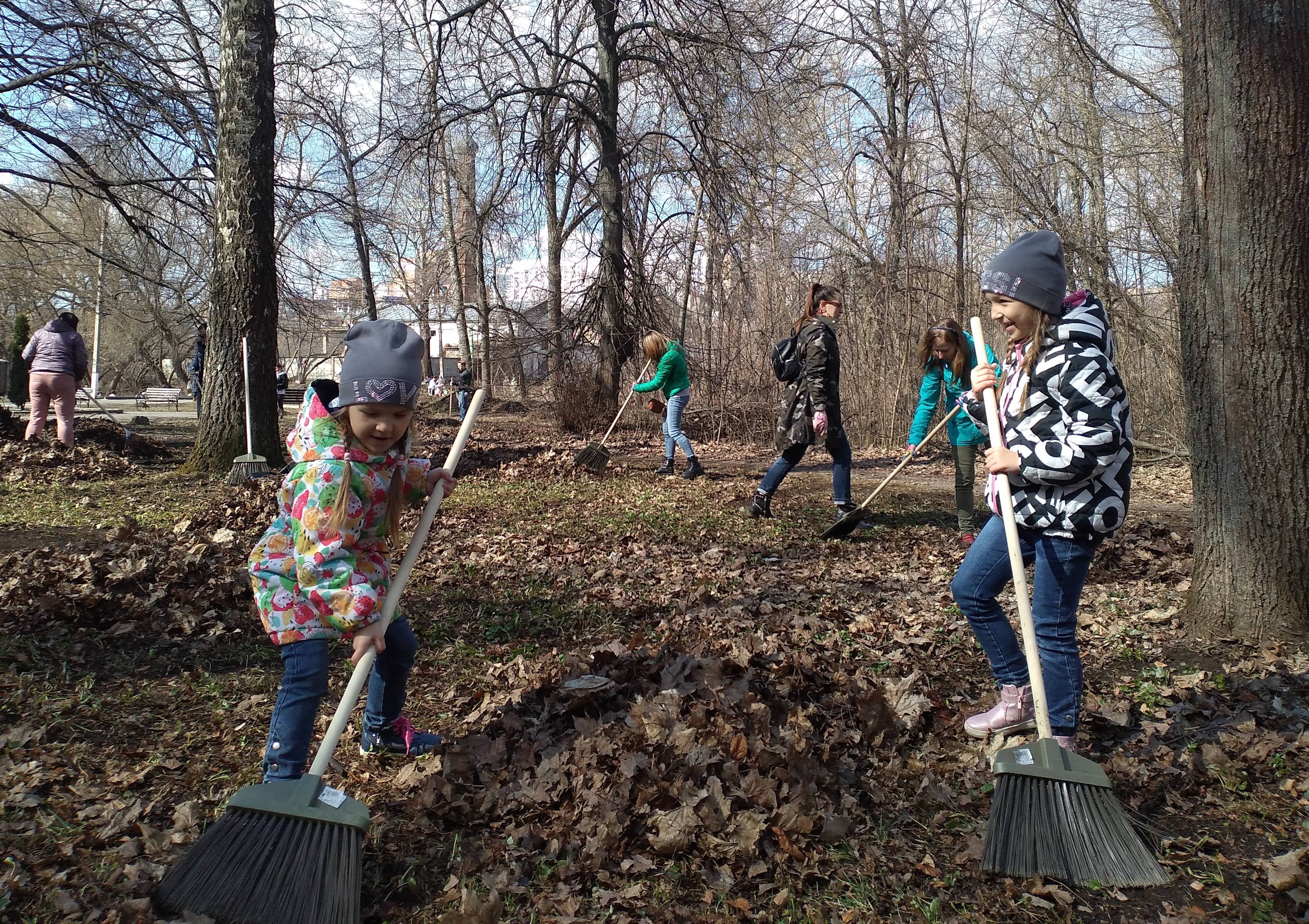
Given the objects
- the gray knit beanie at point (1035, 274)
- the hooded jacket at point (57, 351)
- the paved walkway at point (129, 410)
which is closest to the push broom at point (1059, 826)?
the gray knit beanie at point (1035, 274)

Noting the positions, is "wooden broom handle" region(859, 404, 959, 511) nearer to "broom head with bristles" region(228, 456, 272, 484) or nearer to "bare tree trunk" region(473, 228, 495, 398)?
"broom head with bristles" region(228, 456, 272, 484)

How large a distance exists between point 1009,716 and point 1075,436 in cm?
117

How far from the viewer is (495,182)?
14977mm

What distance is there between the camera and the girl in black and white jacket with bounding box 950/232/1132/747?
3061mm

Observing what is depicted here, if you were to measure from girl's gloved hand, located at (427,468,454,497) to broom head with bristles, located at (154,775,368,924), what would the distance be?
1053 millimetres

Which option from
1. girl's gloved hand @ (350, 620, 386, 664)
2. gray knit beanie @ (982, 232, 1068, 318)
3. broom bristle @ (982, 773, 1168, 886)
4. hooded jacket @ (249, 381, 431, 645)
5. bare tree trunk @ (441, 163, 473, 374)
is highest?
bare tree trunk @ (441, 163, 473, 374)

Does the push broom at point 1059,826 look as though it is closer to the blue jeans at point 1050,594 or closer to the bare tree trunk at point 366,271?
the blue jeans at point 1050,594

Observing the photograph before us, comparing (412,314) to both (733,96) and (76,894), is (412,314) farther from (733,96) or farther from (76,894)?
(76,894)

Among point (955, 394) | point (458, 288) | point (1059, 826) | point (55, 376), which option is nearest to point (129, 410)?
point (458, 288)

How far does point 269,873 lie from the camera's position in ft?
8.09

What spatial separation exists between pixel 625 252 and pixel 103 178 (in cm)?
840

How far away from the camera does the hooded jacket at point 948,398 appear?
7.34 m

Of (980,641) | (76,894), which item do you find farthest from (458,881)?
(980,641)

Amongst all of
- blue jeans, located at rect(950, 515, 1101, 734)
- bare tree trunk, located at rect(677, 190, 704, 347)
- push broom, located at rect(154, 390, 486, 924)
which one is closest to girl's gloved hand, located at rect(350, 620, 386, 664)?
push broom, located at rect(154, 390, 486, 924)
